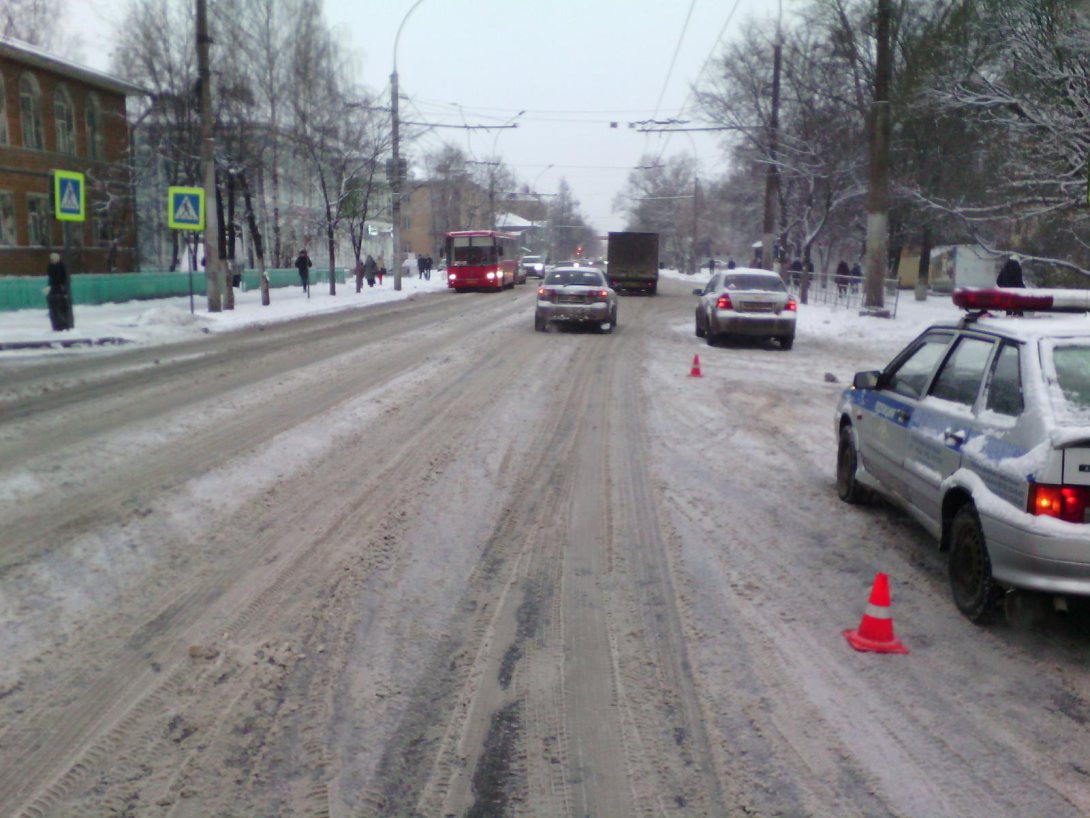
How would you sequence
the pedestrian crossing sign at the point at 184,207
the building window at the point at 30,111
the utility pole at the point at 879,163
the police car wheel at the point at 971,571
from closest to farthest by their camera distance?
1. the police car wheel at the point at 971,571
2. the utility pole at the point at 879,163
3. the pedestrian crossing sign at the point at 184,207
4. the building window at the point at 30,111

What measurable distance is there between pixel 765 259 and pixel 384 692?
3496 centimetres

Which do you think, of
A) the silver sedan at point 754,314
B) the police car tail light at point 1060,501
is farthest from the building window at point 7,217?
the police car tail light at point 1060,501

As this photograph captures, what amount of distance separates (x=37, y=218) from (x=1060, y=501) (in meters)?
39.5

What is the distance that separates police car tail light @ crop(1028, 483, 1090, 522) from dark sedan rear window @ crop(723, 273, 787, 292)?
16.5m

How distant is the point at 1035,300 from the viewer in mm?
5816

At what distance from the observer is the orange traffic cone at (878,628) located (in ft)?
16.1

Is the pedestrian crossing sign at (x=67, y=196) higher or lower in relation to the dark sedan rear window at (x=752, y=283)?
higher

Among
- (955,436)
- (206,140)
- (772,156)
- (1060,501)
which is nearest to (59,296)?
(206,140)

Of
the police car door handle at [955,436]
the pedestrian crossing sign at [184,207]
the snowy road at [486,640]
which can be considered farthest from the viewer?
the pedestrian crossing sign at [184,207]

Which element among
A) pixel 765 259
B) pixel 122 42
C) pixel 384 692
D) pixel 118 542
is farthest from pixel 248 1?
pixel 384 692

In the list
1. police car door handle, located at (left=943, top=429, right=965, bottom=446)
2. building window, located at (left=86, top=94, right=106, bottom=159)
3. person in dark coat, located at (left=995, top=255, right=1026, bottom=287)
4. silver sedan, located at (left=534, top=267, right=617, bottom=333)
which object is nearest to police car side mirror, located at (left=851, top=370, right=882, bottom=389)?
police car door handle, located at (left=943, top=429, right=965, bottom=446)

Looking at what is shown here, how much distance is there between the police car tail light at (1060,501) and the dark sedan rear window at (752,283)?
16.5m

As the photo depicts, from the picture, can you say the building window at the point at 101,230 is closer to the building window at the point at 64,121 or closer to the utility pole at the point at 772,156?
the building window at the point at 64,121

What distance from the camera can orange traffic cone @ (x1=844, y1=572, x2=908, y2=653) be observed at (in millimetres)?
4922
